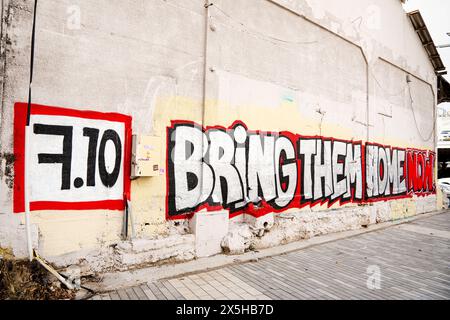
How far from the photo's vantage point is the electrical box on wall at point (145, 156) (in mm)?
5066

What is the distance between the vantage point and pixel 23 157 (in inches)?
166

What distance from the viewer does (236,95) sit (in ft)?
21.8

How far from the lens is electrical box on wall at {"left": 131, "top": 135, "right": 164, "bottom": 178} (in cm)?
507

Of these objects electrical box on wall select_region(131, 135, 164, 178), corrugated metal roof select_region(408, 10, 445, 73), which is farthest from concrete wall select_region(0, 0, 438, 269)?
corrugated metal roof select_region(408, 10, 445, 73)

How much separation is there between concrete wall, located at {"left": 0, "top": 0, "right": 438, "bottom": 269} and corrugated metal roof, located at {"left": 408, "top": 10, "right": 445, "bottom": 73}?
3852 mm

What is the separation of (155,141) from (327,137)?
526cm

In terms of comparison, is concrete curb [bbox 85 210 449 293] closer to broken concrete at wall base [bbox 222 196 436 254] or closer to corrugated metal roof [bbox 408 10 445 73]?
broken concrete at wall base [bbox 222 196 436 254]

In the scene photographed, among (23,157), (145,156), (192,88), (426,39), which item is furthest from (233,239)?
(426,39)

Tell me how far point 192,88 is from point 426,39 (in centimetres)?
1227

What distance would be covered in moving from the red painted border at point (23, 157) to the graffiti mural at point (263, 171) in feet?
2.50

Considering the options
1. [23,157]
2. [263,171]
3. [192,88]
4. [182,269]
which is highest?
[192,88]

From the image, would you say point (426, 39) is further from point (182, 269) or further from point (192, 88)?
point (182, 269)

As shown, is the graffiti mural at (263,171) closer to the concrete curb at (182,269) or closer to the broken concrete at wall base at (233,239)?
the broken concrete at wall base at (233,239)
